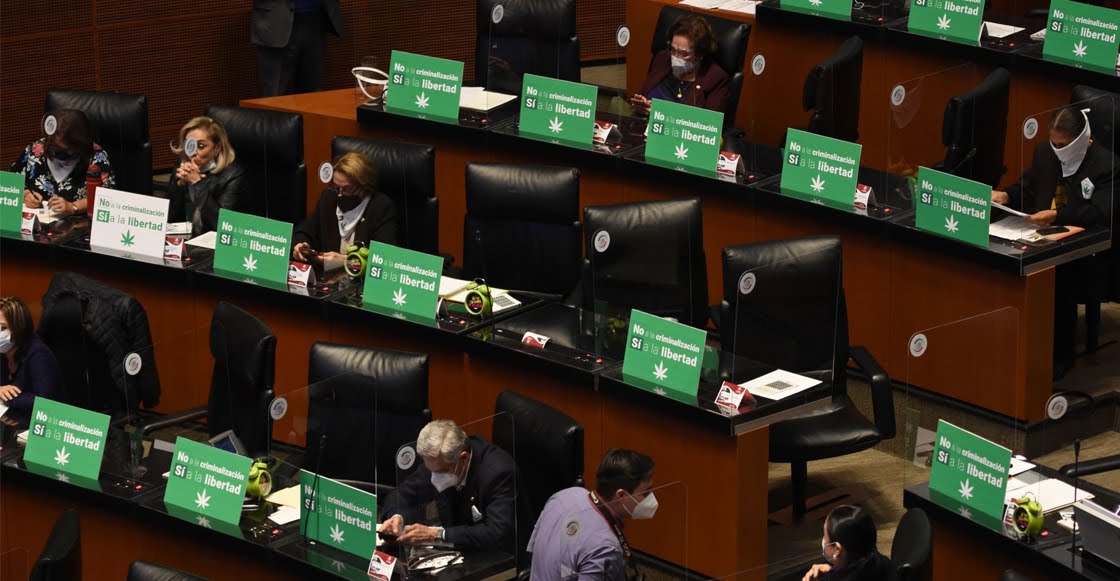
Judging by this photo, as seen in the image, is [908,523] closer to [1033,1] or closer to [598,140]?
[598,140]

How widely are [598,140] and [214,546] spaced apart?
2.82 meters

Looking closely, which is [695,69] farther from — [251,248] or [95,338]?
[95,338]

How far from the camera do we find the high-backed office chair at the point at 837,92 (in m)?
7.13

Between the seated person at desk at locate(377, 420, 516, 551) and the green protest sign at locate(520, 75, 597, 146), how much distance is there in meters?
2.49

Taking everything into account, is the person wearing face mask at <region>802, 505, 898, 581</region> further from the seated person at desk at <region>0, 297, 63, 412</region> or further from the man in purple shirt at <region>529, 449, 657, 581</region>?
the seated person at desk at <region>0, 297, 63, 412</region>

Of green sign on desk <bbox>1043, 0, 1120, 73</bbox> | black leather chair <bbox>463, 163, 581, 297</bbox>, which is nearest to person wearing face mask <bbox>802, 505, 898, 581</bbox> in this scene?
black leather chair <bbox>463, 163, 581, 297</bbox>

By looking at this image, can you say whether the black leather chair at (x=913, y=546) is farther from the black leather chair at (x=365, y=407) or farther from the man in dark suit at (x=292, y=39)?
the man in dark suit at (x=292, y=39)

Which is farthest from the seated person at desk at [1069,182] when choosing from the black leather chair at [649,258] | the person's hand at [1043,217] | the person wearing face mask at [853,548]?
the person wearing face mask at [853,548]

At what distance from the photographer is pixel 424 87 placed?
7.77 meters

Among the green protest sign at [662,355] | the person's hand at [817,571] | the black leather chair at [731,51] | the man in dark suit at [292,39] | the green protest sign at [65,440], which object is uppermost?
the black leather chair at [731,51]

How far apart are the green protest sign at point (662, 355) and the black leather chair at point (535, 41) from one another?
114 inches

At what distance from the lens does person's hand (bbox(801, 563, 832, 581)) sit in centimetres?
463

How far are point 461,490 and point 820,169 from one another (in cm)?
221

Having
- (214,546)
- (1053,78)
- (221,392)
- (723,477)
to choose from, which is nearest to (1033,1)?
(1053,78)
